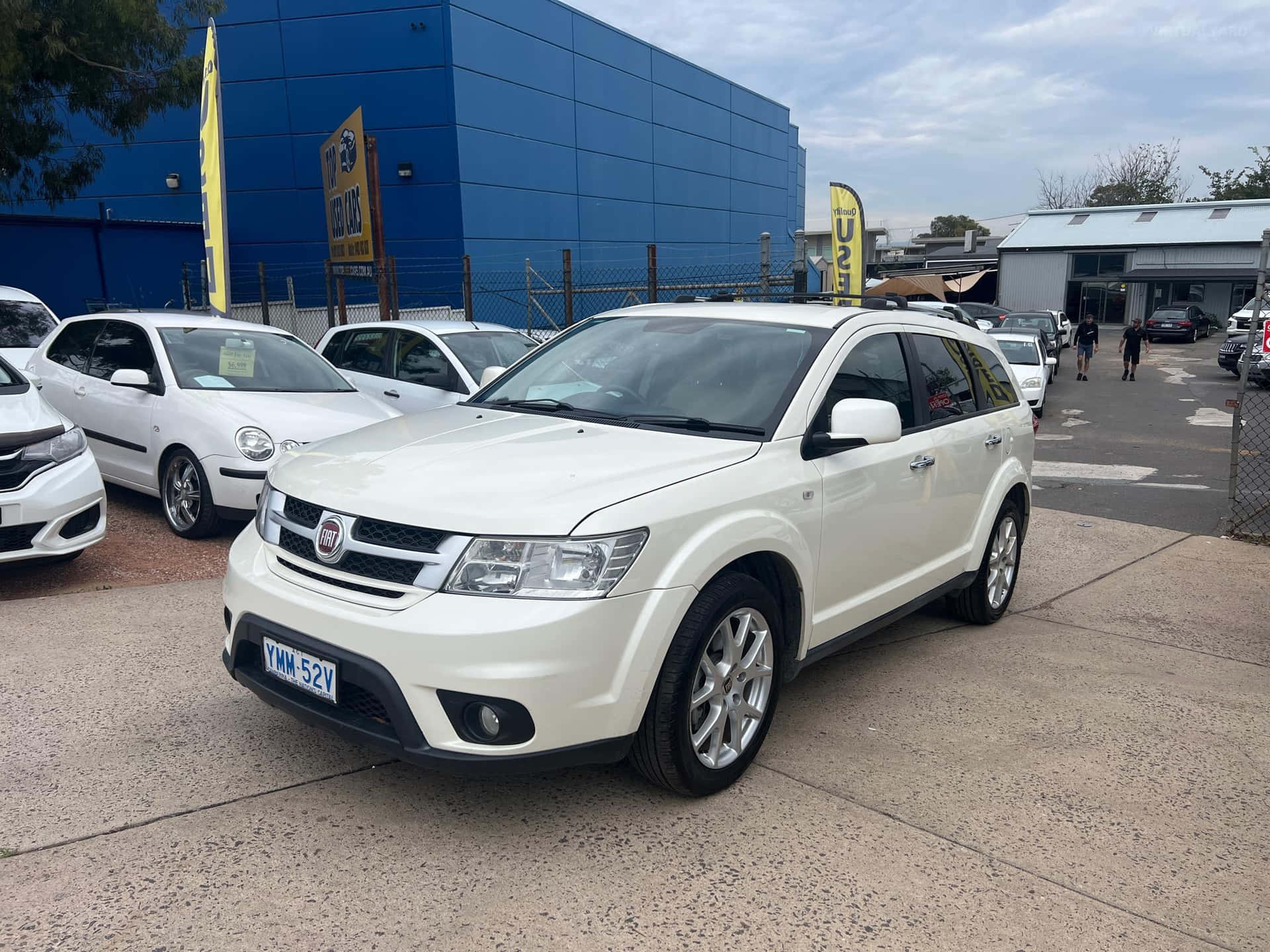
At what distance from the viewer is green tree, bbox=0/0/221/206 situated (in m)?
14.4

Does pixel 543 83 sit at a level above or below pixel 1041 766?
above

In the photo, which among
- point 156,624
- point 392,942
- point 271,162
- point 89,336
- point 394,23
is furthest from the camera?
point 271,162

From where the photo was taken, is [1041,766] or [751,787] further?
[1041,766]

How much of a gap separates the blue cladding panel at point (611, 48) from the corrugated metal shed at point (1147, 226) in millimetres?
25753

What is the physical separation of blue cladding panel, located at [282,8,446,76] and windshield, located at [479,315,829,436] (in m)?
18.8

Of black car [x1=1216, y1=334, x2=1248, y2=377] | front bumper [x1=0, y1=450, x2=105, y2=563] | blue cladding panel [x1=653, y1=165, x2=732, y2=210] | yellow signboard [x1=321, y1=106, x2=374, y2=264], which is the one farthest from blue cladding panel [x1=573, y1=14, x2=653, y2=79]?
front bumper [x1=0, y1=450, x2=105, y2=563]

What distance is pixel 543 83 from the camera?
23719mm

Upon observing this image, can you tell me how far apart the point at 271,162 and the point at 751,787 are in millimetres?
22531

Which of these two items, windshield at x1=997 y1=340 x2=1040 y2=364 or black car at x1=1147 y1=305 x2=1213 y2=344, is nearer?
windshield at x1=997 y1=340 x2=1040 y2=364

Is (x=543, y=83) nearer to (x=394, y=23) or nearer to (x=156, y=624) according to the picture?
(x=394, y=23)

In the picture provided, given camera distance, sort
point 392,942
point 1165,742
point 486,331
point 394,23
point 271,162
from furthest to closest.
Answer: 1. point 271,162
2. point 394,23
3. point 486,331
4. point 1165,742
5. point 392,942

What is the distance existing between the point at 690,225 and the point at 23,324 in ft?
80.9

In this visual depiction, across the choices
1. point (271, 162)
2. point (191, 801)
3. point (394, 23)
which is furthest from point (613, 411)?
point (271, 162)

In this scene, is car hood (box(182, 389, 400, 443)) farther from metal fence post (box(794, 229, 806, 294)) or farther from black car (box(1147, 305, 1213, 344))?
black car (box(1147, 305, 1213, 344))
